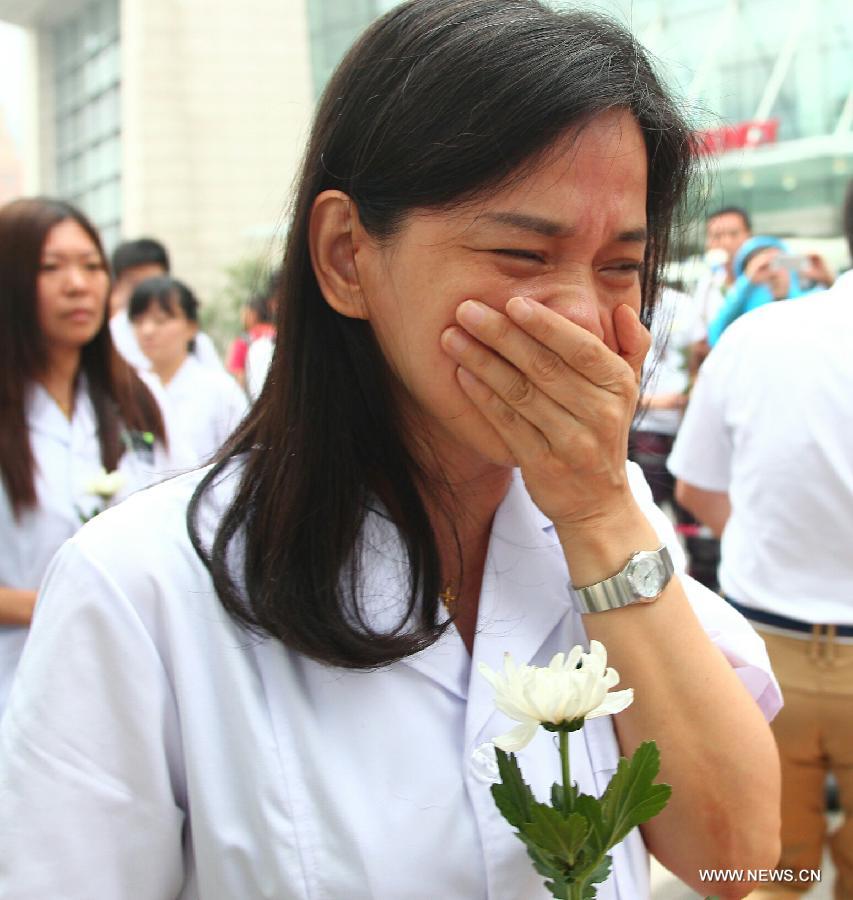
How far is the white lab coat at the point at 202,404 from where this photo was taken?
431 centimetres

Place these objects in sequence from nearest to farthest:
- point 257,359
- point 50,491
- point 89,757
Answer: point 89,757 → point 50,491 → point 257,359

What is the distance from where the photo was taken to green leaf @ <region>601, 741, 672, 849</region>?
1.05 meters

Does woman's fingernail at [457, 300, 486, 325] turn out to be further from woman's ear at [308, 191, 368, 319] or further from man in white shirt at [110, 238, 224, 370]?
man in white shirt at [110, 238, 224, 370]

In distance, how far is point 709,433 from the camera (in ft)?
9.69

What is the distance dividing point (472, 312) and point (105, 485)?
184 cm

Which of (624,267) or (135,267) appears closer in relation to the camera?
(624,267)

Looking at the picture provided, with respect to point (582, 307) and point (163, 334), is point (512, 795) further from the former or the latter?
point (163, 334)

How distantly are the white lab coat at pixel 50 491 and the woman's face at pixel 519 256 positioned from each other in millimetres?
1529

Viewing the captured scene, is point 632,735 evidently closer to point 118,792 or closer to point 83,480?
point 118,792

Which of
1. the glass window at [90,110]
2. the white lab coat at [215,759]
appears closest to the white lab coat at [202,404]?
the white lab coat at [215,759]

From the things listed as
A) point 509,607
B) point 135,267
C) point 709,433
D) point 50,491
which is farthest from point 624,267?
point 135,267

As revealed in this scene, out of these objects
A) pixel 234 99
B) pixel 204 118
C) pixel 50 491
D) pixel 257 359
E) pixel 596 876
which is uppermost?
pixel 234 99

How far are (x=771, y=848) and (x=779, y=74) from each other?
64.2 ft

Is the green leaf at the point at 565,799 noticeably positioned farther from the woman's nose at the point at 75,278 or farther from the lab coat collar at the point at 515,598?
the woman's nose at the point at 75,278
